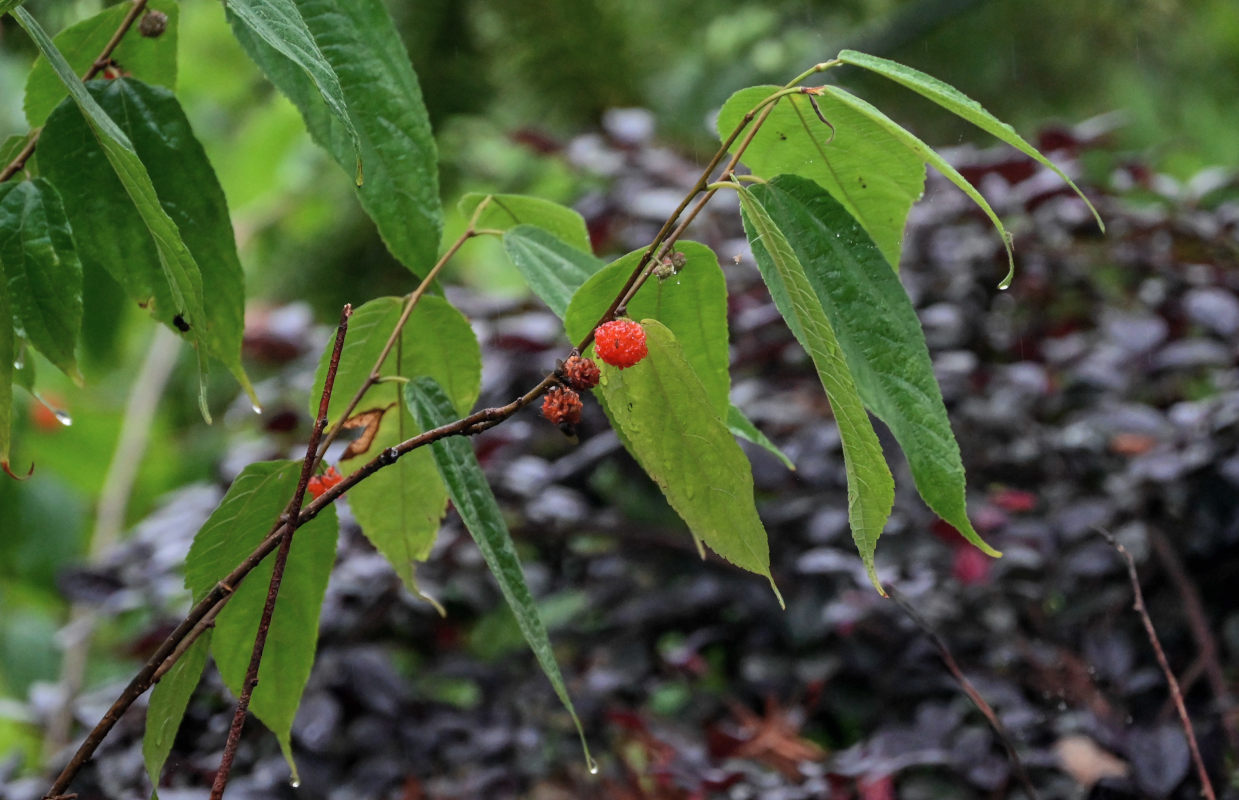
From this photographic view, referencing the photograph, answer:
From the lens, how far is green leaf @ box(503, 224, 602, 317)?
496 mm

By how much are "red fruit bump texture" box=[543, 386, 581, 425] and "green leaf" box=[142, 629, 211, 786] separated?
19 centimetres

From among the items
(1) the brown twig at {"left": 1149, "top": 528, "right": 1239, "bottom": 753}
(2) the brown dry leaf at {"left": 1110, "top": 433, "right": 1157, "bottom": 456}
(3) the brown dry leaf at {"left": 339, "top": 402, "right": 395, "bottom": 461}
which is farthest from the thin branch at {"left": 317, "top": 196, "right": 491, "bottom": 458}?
(2) the brown dry leaf at {"left": 1110, "top": 433, "right": 1157, "bottom": 456}

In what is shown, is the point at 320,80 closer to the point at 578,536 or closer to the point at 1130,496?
the point at 578,536

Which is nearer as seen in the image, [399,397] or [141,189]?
[141,189]

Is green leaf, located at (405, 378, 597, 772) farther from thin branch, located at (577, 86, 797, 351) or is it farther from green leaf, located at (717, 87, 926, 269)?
green leaf, located at (717, 87, 926, 269)

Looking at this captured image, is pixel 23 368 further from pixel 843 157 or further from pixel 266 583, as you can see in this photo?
pixel 843 157

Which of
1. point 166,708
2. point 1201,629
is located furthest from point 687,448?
point 1201,629

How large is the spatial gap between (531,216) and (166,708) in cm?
31

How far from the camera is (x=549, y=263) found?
523 mm

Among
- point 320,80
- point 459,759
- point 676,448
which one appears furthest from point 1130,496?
point 320,80

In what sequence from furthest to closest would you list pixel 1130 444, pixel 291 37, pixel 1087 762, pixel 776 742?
pixel 1130 444, pixel 776 742, pixel 1087 762, pixel 291 37

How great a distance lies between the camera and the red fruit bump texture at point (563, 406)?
0.41 meters

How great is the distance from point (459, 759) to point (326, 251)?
1.04m

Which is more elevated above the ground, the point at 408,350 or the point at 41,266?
the point at 41,266
